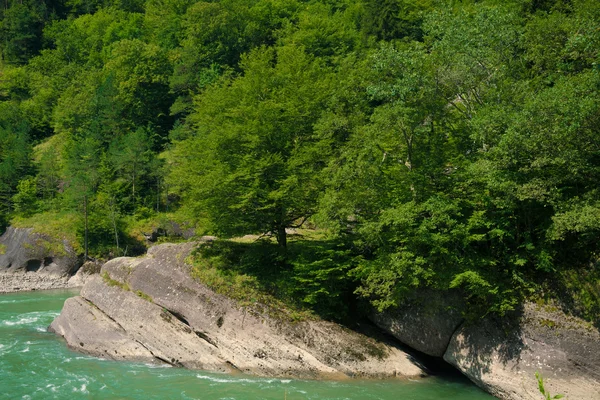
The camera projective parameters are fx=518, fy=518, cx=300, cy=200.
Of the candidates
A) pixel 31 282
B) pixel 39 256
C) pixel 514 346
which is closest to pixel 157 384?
pixel 514 346

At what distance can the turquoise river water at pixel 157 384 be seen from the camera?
17844mm

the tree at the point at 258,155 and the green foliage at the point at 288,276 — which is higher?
the tree at the point at 258,155

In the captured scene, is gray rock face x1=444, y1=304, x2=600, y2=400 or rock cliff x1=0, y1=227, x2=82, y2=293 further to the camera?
rock cliff x1=0, y1=227, x2=82, y2=293

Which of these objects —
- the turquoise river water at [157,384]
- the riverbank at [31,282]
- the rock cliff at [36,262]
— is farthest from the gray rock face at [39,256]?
the turquoise river water at [157,384]

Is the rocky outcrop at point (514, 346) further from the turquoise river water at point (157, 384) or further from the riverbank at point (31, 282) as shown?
the riverbank at point (31, 282)

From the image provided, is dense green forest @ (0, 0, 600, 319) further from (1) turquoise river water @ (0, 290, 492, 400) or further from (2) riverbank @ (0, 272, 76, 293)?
(2) riverbank @ (0, 272, 76, 293)

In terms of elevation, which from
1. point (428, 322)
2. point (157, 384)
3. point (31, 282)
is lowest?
point (157, 384)

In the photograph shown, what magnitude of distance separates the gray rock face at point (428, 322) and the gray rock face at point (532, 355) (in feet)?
2.66

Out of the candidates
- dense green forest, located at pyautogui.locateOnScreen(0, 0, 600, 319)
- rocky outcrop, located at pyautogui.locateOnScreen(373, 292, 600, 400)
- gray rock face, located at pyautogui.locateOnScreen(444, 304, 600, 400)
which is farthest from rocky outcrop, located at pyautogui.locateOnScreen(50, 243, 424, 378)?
gray rock face, located at pyautogui.locateOnScreen(444, 304, 600, 400)

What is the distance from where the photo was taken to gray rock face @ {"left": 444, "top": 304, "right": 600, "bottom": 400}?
1678cm

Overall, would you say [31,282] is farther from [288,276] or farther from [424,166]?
[424,166]

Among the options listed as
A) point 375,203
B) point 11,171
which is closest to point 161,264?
point 375,203

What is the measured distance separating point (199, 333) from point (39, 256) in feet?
99.3

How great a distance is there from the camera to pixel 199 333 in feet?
71.2
